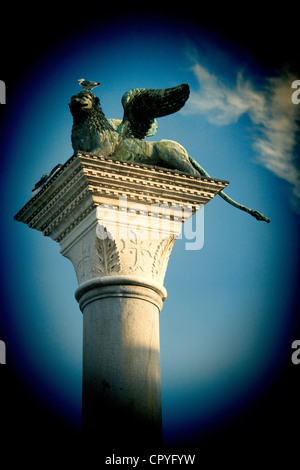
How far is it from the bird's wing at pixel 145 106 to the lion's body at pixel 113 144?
11.5 inches

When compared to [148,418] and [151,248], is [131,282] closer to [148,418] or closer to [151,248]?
[151,248]

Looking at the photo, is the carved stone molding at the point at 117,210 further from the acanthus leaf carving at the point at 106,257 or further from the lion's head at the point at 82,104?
the lion's head at the point at 82,104

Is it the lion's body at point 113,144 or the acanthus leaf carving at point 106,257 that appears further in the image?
the lion's body at point 113,144

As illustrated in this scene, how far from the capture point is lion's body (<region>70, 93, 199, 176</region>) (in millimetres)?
10844

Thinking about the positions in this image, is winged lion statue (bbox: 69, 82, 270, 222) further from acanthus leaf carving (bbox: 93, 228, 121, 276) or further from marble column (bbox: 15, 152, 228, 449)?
acanthus leaf carving (bbox: 93, 228, 121, 276)

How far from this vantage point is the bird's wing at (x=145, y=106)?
37.4 ft

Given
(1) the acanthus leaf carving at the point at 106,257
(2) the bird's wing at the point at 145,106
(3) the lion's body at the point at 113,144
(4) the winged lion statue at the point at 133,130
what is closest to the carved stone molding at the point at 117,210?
(1) the acanthus leaf carving at the point at 106,257

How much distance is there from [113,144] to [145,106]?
0.93 meters

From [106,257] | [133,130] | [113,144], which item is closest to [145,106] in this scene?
[133,130]

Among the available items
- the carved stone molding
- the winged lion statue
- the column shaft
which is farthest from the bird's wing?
the column shaft

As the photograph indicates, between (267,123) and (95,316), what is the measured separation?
13.3m
